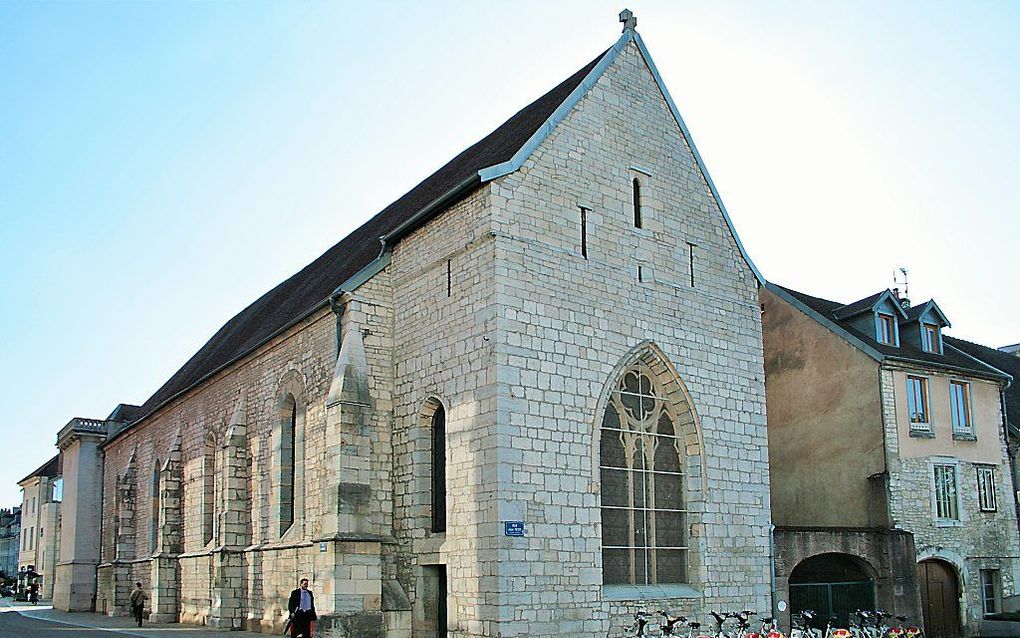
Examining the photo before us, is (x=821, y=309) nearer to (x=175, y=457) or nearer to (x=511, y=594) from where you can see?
(x=511, y=594)

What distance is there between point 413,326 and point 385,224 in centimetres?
683

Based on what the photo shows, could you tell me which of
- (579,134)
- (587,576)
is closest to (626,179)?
(579,134)

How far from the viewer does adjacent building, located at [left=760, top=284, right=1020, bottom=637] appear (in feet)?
70.7

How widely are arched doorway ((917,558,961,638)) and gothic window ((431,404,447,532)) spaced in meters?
12.8

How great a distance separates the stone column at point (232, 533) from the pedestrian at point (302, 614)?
6307 mm

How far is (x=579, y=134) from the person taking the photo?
17.5 meters

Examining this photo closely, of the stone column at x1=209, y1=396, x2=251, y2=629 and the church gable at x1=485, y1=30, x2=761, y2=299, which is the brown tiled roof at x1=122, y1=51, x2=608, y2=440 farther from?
the stone column at x1=209, y1=396, x2=251, y2=629

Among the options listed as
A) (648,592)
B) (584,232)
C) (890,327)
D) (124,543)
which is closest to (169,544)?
(124,543)

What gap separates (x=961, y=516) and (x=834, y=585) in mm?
5293

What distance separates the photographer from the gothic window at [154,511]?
3114cm

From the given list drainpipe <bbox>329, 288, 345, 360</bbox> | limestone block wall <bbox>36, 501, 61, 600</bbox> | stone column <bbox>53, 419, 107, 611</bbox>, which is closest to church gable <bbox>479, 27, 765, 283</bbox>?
drainpipe <bbox>329, 288, 345, 360</bbox>

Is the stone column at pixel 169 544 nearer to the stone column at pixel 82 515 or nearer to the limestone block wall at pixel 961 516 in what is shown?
the stone column at pixel 82 515

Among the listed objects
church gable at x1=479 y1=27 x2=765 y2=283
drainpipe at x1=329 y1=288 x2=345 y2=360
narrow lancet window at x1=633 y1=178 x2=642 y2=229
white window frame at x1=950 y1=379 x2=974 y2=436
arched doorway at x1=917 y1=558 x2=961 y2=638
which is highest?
church gable at x1=479 y1=27 x2=765 y2=283

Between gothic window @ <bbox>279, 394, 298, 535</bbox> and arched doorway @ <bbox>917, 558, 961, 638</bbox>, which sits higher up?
gothic window @ <bbox>279, 394, 298, 535</bbox>
